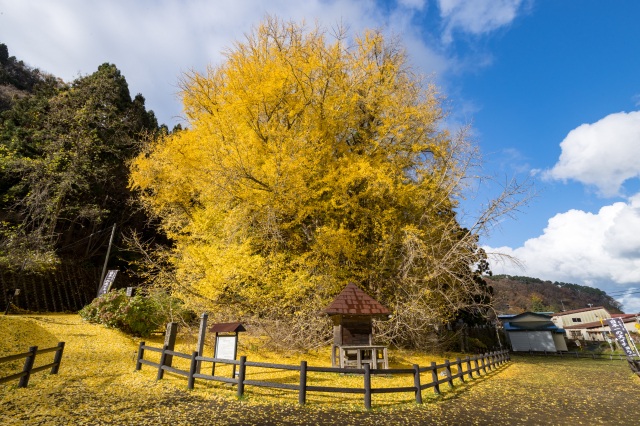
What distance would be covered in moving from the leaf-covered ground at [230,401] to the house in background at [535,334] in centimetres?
2628

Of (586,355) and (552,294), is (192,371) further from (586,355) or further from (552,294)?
(552,294)

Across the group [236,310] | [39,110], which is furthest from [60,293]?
[236,310]

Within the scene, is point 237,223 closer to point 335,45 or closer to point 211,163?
point 211,163

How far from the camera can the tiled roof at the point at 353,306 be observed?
934cm

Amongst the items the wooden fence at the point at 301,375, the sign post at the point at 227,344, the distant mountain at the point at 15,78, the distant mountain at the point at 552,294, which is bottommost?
the wooden fence at the point at 301,375

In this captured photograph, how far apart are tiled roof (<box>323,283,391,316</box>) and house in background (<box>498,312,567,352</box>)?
31.9m

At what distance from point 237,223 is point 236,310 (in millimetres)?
3188

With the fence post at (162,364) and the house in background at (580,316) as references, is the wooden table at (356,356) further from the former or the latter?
the house in background at (580,316)

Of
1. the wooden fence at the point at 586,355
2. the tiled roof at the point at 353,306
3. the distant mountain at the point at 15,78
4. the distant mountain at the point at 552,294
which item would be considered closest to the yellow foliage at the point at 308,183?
the tiled roof at the point at 353,306

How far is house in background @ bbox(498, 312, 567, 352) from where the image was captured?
104ft

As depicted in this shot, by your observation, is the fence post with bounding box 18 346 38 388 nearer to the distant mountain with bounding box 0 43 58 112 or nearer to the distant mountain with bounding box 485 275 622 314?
the distant mountain with bounding box 0 43 58 112

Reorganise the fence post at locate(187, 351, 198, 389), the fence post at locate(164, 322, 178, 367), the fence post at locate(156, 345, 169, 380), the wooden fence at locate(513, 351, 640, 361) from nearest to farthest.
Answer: the fence post at locate(187, 351, 198, 389) → the fence post at locate(156, 345, 169, 380) → the fence post at locate(164, 322, 178, 367) → the wooden fence at locate(513, 351, 640, 361)

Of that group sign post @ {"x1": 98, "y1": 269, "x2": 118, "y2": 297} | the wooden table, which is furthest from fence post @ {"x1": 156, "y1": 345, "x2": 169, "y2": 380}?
sign post @ {"x1": 98, "y1": 269, "x2": 118, "y2": 297}

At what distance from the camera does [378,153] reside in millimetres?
13688
